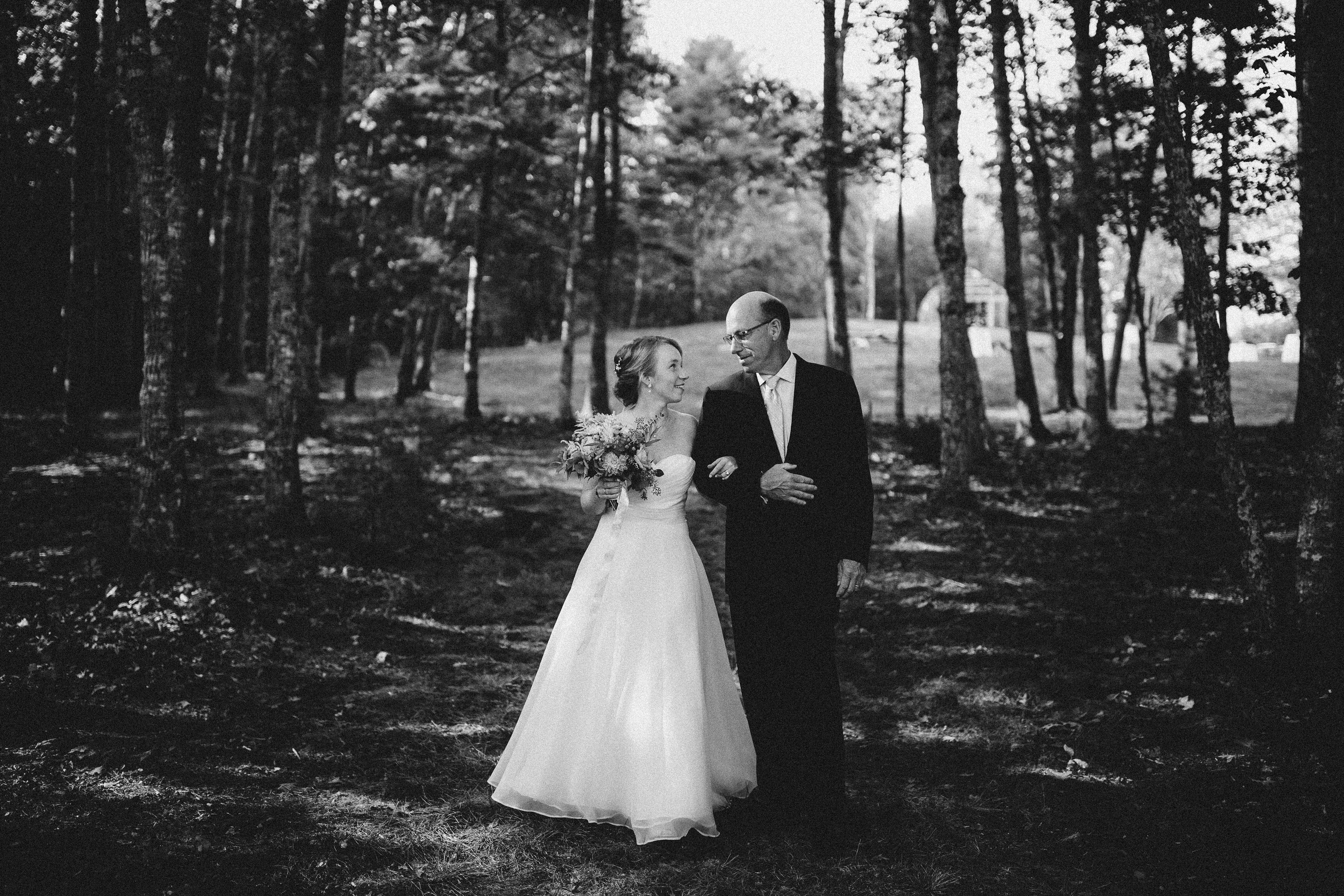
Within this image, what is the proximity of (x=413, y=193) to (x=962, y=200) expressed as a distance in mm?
20097

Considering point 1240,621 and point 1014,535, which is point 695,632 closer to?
point 1240,621

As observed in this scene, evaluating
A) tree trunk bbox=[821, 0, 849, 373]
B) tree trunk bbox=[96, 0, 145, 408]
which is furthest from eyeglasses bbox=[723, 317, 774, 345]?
tree trunk bbox=[96, 0, 145, 408]

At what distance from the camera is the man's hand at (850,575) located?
16.2 feet

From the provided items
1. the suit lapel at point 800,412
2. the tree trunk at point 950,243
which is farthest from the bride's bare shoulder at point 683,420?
the tree trunk at point 950,243

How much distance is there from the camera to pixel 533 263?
27672 millimetres

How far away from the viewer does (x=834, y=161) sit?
1864 cm

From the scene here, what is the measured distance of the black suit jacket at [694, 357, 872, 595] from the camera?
16.5ft

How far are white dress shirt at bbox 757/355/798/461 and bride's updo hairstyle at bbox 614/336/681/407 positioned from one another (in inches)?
21.0

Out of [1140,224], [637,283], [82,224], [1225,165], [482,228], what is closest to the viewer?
[82,224]

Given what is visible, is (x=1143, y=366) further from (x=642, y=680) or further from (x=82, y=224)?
(x=82, y=224)

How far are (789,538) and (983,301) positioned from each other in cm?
5962

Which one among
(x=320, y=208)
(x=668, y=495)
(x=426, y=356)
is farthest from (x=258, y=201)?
(x=668, y=495)

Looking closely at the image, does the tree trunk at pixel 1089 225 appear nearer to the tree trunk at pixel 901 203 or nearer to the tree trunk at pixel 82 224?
the tree trunk at pixel 901 203

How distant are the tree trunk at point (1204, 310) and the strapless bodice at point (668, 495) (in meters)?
4.33
